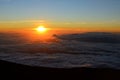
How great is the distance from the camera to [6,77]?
10.2 meters

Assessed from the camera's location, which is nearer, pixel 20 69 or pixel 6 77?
pixel 6 77

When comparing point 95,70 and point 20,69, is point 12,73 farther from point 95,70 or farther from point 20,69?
point 95,70

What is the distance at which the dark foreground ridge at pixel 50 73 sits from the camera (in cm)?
1055

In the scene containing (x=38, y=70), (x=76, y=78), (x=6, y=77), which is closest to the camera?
(x=6, y=77)

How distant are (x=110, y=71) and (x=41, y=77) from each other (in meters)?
3.64

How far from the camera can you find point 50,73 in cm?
1138

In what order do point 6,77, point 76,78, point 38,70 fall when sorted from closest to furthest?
point 6,77
point 76,78
point 38,70

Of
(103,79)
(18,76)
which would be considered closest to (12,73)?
(18,76)

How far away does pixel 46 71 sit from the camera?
11.6 meters

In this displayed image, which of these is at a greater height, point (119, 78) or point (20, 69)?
point (20, 69)

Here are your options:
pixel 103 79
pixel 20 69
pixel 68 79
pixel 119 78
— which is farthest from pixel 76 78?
pixel 20 69

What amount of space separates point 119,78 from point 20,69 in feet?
15.8

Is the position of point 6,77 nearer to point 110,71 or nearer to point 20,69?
point 20,69

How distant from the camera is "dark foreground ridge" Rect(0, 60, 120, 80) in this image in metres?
10.6
